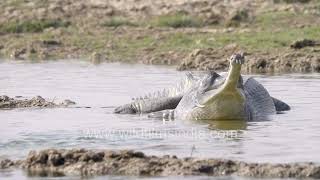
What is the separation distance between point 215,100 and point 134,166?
4.47 meters

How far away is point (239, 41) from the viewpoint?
85.2ft

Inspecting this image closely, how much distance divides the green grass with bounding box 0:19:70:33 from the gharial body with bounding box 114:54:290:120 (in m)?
15.7

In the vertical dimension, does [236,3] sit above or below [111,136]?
above

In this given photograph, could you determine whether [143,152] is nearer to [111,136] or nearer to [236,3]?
[111,136]

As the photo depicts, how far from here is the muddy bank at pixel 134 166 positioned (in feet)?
32.8

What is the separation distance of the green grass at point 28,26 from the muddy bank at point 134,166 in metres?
21.1

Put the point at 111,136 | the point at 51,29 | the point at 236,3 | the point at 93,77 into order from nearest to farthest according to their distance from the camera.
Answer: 1. the point at 111,136
2. the point at 93,77
3. the point at 51,29
4. the point at 236,3

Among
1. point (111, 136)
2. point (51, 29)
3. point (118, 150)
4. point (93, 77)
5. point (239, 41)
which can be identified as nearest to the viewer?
point (118, 150)

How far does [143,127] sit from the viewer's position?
13.9m

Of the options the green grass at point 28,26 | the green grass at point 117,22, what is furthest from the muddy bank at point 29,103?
the green grass at point 28,26

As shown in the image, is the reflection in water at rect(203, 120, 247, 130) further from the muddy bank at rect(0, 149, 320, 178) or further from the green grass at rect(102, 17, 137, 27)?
the green grass at rect(102, 17, 137, 27)

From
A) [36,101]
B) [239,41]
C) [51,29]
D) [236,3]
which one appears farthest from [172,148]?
[236,3]

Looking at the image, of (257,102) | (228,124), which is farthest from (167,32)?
(228,124)

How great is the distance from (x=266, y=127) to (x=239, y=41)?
12369mm
